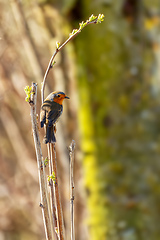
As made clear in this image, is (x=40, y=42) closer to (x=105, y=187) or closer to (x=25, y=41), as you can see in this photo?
(x=25, y=41)

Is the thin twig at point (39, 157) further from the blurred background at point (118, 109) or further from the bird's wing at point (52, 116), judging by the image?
the blurred background at point (118, 109)

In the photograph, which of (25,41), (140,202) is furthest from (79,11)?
(140,202)

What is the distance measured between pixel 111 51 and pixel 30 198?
9.18 feet

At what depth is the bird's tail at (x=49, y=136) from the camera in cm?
80

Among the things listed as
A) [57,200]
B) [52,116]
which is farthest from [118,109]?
[57,200]

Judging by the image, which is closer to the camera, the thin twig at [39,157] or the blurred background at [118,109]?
the thin twig at [39,157]

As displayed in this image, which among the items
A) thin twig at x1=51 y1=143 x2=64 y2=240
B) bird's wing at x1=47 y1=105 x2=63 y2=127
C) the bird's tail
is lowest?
thin twig at x1=51 y1=143 x2=64 y2=240

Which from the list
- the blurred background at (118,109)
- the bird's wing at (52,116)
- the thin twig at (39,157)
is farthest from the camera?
the blurred background at (118,109)

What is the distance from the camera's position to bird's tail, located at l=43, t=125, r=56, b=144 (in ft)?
2.62

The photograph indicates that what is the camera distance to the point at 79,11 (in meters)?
2.69

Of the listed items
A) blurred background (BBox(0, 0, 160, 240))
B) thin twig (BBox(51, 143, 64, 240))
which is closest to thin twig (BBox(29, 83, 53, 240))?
thin twig (BBox(51, 143, 64, 240))

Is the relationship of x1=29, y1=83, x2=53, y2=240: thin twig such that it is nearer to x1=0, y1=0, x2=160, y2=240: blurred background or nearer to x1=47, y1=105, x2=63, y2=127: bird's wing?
x1=47, y1=105, x2=63, y2=127: bird's wing

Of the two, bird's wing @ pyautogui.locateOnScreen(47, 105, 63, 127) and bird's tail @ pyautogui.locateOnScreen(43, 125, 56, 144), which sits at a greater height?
bird's wing @ pyautogui.locateOnScreen(47, 105, 63, 127)

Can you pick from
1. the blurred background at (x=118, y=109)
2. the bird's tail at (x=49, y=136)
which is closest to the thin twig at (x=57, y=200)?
the bird's tail at (x=49, y=136)
